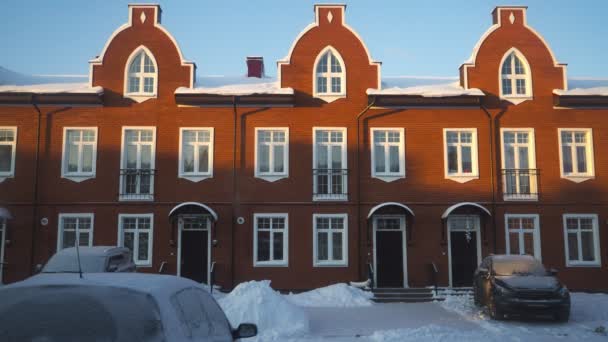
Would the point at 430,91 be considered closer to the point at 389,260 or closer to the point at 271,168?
the point at 389,260

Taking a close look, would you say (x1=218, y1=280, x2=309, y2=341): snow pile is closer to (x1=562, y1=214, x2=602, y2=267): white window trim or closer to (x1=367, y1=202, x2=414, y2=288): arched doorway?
(x1=367, y1=202, x2=414, y2=288): arched doorway

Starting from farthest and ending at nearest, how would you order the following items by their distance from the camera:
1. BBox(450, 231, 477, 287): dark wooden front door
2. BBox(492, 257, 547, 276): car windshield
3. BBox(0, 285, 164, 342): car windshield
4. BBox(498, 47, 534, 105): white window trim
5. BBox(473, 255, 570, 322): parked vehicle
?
BBox(498, 47, 534, 105): white window trim
BBox(450, 231, 477, 287): dark wooden front door
BBox(492, 257, 547, 276): car windshield
BBox(473, 255, 570, 322): parked vehicle
BBox(0, 285, 164, 342): car windshield

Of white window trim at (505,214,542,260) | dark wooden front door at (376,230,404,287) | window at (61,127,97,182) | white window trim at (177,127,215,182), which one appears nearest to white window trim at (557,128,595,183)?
white window trim at (505,214,542,260)

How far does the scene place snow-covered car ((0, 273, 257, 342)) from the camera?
3.81 meters

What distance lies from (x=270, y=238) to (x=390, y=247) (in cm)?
434

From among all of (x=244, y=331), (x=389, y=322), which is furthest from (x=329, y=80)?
(x=244, y=331)

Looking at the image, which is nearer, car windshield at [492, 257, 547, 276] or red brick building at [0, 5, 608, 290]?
car windshield at [492, 257, 547, 276]

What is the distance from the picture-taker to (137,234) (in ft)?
64.4

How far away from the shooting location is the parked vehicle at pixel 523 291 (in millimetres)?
13734

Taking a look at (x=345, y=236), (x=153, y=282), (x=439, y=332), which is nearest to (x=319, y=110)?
(x=345, y=236)

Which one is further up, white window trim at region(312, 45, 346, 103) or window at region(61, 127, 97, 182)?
white window trim at region(312, 45, 346, 103)

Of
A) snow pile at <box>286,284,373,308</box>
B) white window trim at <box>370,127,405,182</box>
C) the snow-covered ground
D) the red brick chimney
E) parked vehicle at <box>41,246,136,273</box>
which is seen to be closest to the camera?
the snow-covered ground

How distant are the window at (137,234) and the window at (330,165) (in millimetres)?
6061

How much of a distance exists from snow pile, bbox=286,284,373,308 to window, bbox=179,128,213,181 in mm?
5530
